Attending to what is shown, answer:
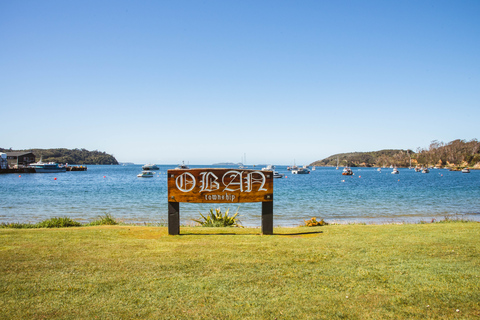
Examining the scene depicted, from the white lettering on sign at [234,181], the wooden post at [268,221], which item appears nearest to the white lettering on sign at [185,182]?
the white lettering on sign at [234,181]

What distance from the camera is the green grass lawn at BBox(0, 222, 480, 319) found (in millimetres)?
3650

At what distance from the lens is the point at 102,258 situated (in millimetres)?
5695

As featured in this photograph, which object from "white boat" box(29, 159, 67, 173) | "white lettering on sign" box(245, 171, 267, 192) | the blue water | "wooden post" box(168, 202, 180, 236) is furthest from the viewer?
"white boat" box(29, 159, 67, 173)

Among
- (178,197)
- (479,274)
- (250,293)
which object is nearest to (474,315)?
(479,274)

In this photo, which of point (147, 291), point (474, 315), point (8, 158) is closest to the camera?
point (474, 315)

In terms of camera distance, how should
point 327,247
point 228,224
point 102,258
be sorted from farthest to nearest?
point 228,224 → point 327,247 → point 102,258

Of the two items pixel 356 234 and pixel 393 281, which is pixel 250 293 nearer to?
pixel 393 281

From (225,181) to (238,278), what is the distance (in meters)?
4.01

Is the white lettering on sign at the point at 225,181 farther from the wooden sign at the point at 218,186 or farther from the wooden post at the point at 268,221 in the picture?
the wooden post at the point at 268,221

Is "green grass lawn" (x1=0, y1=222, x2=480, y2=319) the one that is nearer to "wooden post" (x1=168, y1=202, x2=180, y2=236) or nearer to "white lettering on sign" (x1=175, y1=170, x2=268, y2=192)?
"wooden post" (x1=168, y1=202, x2=180, y2=236)

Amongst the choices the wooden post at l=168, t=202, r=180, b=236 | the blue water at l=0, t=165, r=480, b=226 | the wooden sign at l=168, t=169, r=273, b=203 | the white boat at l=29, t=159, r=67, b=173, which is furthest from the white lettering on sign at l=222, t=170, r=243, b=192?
the white boat at l=29, t=159, r=67, b=173

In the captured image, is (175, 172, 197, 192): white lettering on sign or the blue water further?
the blue water

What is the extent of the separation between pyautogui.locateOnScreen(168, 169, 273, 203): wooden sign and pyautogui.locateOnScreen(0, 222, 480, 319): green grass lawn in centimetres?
130

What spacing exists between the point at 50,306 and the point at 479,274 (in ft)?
19.7
